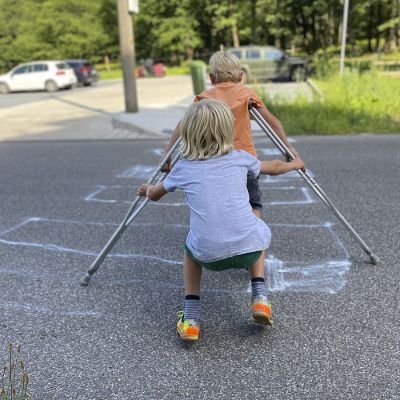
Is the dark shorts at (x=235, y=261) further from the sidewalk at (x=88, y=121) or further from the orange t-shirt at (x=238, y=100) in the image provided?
the sidewalk at (x=88, y=121)

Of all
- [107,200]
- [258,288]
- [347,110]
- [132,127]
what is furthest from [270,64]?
[258,288]

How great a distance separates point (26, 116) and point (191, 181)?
46.3 ft

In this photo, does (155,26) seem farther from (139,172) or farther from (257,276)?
(257,276)

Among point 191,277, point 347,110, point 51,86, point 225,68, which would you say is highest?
point 225,68

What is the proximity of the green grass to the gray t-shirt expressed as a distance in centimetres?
771

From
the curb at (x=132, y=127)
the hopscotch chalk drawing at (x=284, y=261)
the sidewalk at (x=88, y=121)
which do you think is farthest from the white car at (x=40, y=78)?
the hopscotch chalk drawing at (x=284, y=261)

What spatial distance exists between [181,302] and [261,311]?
2.55 feet

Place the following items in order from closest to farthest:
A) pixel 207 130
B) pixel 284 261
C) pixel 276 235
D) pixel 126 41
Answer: pixel 207 130
pixel 284 261
pixel 276 235
pixel 126 41

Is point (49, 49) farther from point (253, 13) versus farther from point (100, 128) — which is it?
point (100, 128)

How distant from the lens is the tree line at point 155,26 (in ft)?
134

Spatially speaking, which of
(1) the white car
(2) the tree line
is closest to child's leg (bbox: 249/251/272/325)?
(1) the white car

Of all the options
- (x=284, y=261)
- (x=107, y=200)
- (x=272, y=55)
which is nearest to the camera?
(x=284, y=261)

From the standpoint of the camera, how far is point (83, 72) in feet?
91.4

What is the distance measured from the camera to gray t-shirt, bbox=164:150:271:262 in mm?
2523
